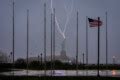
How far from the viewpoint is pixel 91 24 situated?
255ft

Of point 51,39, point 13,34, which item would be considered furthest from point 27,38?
point 13,34

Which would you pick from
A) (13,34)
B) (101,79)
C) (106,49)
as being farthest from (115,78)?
(106,49)

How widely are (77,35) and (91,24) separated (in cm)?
2087

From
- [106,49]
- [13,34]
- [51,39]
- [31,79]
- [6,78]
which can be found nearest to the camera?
[31,79]

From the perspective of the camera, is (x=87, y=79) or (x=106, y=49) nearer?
(x=87, y=79)

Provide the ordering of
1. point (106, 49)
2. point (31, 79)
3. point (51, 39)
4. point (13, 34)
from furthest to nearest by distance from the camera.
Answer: point (106, 49)
point (51, 39)
point (13, 34)
point (31, 79)

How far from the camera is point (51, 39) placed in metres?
96.3

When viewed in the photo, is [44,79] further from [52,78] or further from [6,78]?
[6,78]

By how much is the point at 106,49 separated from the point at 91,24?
26.2m

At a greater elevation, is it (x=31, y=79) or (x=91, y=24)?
(x=91, y=24)

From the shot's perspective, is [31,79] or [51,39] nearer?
[31,79]

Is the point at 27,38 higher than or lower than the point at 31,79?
higher

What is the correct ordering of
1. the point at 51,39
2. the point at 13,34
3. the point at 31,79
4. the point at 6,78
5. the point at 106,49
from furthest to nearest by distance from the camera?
the point at 106,49
the point at 51,39
the point at 13,34
the point at 6,78
the point at 31,79

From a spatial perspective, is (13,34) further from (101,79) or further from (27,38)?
(101,79)
